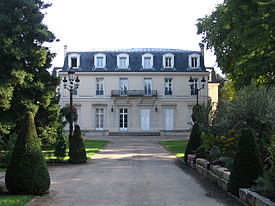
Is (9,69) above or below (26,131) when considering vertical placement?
above

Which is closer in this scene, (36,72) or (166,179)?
(166,179)

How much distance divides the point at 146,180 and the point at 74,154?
5.84 metres

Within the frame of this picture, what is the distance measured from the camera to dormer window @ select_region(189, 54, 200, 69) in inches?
1712

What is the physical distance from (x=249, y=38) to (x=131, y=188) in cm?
1336

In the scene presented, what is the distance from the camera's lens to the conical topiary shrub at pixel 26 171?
835cm

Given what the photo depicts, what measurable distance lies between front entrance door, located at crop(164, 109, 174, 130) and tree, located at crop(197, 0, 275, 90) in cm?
1808

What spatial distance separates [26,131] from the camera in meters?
8.95

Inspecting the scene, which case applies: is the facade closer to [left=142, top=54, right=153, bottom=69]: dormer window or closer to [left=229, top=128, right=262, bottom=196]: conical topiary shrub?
[left=142, top=54, right=153, bottom=69]: dormer window

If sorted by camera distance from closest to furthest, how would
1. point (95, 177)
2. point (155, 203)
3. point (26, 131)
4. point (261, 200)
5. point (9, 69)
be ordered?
1. point (261, 200)
2. point (155, 203)
3. point (26, 131)
4. point (95, 177)
5. point (9, 69)

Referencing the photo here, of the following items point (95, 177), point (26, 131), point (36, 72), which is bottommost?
point (95, 177)

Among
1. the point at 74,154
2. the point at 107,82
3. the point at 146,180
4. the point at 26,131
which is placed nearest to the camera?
the point at 26,131

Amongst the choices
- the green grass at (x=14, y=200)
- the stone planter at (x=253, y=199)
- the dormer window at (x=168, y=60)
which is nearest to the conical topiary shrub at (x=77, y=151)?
the green grass at (x=14, y=200)

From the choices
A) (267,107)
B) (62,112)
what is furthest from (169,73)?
(267,107)

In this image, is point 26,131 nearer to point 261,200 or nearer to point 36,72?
point 261,200
